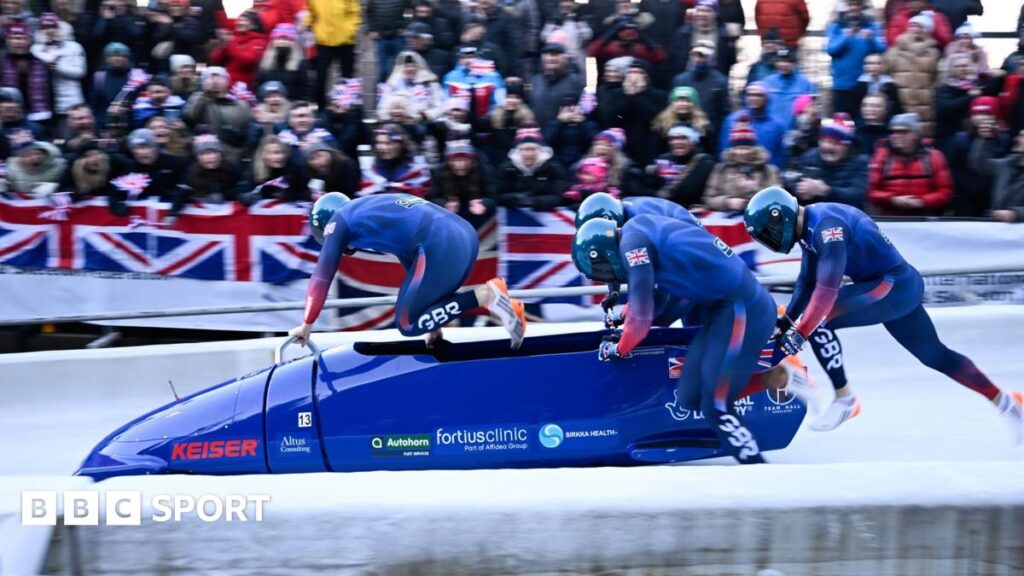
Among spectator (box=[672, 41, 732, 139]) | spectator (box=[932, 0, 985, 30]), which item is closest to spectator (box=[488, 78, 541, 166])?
spectator (box=[672, 41, 732, 139])

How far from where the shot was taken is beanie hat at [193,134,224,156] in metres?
6.95

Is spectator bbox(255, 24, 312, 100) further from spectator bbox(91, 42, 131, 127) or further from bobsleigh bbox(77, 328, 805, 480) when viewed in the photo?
bobsleigh bbox(77, 328, 805, 480)

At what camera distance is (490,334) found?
5.64 metres

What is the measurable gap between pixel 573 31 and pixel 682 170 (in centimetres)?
148

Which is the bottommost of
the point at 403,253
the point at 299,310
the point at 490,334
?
the point at 299,310

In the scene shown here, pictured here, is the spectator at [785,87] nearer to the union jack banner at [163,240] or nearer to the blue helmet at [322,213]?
the union jack banner at [163,240]

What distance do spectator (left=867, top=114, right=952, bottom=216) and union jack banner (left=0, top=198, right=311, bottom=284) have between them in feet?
10.0

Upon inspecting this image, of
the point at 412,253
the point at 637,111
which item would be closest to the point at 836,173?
the point at 637,111

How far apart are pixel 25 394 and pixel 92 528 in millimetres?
3188

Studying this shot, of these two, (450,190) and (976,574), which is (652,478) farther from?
(450,190)

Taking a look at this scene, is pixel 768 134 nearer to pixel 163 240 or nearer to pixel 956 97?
pixel 956 97

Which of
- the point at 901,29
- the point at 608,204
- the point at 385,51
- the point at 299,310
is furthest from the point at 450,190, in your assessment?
the point at 901,29

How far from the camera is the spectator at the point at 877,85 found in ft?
23.9

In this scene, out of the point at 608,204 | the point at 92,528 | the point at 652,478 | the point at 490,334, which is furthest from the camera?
the point at 490,334
